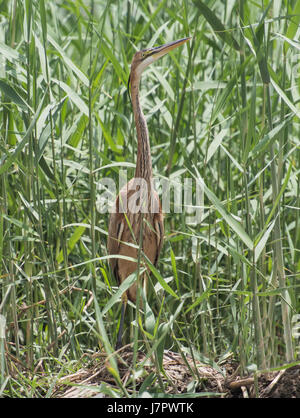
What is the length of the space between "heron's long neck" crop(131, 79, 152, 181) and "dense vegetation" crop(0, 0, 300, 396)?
10cm

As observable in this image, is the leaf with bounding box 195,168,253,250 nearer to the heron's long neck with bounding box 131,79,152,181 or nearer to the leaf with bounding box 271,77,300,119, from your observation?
the leaf with bounding box 271,77,300,119

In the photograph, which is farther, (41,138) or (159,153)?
(159,153)

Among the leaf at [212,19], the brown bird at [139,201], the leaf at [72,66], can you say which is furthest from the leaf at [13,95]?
the leaf at [212,19]

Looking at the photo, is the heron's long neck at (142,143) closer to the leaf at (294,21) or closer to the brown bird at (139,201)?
the brown bird at (139,201)

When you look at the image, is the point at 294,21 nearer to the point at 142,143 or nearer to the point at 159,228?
the point at 142,143

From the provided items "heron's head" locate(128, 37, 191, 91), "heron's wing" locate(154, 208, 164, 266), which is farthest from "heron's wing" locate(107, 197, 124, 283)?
"heron's head" locate(128, 37, 191, 91)

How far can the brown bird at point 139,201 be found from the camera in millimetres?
2611

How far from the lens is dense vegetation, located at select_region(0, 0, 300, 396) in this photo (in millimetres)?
2041

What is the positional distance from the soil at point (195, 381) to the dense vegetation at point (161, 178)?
0.06 metres

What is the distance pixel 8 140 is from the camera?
2744 mm

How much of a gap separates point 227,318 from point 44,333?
864 mm

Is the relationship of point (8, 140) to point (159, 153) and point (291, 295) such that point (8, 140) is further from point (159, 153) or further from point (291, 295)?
point (291, 295)

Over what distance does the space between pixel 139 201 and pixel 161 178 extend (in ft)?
0.67
